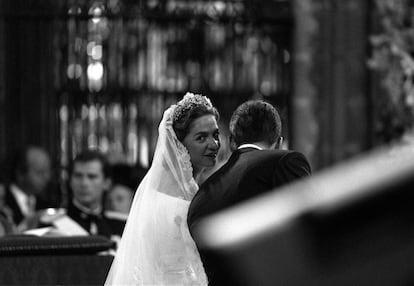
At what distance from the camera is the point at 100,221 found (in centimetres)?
813

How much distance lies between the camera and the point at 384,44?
466 inches

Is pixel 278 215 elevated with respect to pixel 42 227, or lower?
elevated

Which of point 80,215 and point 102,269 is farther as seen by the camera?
point 80,215

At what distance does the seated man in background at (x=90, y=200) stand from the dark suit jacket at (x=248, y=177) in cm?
353

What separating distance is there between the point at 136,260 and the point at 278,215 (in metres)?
4.26

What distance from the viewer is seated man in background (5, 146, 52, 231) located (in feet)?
31.5

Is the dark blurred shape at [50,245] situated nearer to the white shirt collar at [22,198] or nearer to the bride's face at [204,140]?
the bride's face at [204,140]

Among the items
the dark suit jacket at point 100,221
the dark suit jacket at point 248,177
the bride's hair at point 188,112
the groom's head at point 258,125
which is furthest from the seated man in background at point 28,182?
the dark suit jacket at point 248,177

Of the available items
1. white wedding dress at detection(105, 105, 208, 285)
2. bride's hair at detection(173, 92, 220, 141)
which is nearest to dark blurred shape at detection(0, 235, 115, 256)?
white wedding dress at detection(105, 105, 208, 285)

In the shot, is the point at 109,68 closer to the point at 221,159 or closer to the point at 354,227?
the point at 221,159

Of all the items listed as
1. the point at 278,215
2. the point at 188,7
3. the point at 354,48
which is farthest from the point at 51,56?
the point at 278,215

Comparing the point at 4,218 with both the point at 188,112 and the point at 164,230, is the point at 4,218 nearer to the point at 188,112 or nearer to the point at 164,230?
the point at 164,230

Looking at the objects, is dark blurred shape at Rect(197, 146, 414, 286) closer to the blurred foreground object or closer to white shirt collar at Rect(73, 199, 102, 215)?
the blurred foreground object

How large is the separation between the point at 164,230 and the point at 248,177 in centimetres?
114
